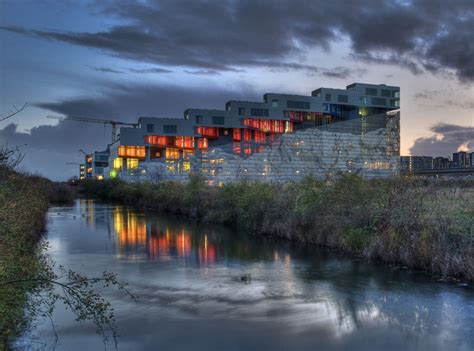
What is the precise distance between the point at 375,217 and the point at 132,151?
84.9 meters

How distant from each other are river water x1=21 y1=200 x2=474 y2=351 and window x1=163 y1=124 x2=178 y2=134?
74.4m

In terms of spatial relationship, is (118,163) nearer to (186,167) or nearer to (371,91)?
(186,167)

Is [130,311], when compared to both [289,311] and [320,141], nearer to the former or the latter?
[289,311]

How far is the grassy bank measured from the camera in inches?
613

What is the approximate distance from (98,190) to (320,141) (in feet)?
165

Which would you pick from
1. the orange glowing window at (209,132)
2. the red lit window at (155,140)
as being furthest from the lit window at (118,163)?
the orange glowing window at (209,132)

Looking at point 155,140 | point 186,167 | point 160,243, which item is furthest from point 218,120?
point 160,243

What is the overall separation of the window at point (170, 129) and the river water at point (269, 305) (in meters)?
74.4

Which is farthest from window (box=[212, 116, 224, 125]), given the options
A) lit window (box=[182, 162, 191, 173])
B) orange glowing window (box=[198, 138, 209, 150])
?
lit window (box=[182, 162, 191, 173])

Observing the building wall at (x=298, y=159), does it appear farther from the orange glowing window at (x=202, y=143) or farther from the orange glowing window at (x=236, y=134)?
the orange glowing window at (x=236, y=134)

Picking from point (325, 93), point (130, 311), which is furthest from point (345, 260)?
point (325, 93)

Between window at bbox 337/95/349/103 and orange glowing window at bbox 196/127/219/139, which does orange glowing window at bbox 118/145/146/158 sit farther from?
window at bbox 337/95/349/103

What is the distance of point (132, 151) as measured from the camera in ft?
324

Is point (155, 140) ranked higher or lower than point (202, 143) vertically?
higher
